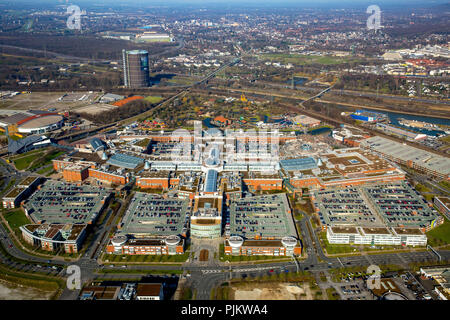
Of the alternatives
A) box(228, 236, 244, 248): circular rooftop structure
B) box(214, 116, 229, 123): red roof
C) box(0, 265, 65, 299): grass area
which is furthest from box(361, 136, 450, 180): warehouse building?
box(0, 265, 65, 299): grass area

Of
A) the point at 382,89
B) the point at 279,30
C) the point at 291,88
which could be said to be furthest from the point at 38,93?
the point at 279,30

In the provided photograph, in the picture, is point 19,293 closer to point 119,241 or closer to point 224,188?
point 119,241

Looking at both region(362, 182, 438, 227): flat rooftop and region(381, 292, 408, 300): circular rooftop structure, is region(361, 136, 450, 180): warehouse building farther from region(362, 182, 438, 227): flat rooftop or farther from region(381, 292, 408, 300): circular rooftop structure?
region(381, 292, 408, 300): circular rooftop structure

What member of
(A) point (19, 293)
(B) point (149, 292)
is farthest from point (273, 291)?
(A) point (19, 293)

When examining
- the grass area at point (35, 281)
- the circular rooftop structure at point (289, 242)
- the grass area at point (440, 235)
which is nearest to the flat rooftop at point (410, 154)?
the grass area at point (440, 235)

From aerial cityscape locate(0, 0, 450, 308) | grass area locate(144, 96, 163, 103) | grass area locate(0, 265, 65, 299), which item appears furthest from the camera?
grass area locate(144, 96, 163, 103)
